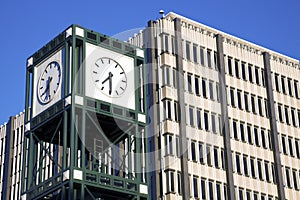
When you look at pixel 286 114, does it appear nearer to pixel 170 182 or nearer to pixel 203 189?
pixel 203 189

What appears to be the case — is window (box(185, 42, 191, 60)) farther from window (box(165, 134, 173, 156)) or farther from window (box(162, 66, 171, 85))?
window (box(165, 134, 173, 156))

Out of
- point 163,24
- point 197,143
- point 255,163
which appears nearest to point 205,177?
point 197,143

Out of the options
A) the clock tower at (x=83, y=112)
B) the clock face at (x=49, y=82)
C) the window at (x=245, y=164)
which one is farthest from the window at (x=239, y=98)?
the clock face at (x=49, y=82)

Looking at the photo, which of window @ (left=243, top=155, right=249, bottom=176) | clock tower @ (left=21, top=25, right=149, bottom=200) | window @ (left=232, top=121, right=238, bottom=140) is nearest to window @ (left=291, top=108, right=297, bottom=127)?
window @ (left=232, top=121, right=238, bottom=140)

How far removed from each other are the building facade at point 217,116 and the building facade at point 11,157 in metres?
28.5

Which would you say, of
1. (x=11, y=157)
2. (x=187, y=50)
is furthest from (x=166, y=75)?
(x=11, y=157)

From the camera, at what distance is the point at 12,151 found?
104000mm

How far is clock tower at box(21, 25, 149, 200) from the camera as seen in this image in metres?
41.9

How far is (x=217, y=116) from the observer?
8062 cm

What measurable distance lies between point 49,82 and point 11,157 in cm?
6111

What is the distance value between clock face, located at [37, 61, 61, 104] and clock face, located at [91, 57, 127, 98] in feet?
7.99

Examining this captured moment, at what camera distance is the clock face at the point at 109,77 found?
144 ft

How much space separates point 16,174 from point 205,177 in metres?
35.4

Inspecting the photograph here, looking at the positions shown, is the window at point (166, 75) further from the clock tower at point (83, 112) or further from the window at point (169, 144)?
the clock tower at point (83, 112)
